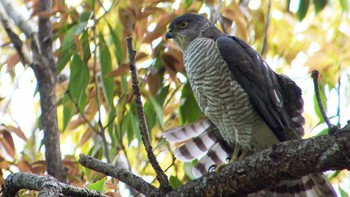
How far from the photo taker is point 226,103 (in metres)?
4.00

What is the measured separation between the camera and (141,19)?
446cm

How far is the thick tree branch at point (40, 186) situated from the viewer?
2.59 m

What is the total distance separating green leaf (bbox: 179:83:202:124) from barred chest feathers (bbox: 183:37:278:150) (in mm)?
237

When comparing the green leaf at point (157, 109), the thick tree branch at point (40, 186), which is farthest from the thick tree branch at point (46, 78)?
the thick tree branch at point (40, 186)

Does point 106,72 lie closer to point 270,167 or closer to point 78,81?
point 78,81

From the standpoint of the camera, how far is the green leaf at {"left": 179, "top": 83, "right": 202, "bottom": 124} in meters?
4.37

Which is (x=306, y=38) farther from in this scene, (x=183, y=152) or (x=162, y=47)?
(x=183, y=152)

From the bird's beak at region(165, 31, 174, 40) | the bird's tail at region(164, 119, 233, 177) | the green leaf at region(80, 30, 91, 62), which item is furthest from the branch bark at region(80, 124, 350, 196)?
the bird's beak at region(165, 31, 174, 40)

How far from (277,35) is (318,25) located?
676 mm

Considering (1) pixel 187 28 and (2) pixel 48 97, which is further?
(1) pixel 187 28

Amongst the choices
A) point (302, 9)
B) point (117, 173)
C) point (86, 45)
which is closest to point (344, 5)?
point (302, 9)

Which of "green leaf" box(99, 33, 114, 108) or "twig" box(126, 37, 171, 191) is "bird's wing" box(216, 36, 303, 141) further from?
"twig" box(126, 37, 171, 191)

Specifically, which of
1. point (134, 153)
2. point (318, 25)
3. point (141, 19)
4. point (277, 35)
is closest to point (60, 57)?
point (141, 19)

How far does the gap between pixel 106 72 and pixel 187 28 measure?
0.72 m
